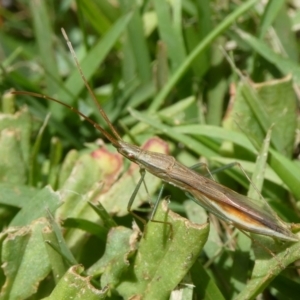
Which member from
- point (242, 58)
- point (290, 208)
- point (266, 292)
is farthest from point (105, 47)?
point (266, 292)

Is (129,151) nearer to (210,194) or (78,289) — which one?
(210,194)

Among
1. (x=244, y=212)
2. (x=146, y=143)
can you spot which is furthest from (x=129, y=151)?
(x=244, y=212)

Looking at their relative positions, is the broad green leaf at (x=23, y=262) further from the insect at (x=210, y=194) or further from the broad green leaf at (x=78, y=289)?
the insect at (x=210, y=194)

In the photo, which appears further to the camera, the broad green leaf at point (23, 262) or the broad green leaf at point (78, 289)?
the broad green leaf at point (23, 262)

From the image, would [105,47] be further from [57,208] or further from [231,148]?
[57,208]

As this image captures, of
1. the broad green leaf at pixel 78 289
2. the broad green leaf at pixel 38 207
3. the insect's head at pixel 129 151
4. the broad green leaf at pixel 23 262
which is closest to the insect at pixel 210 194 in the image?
the insect's head at pixel 129 151

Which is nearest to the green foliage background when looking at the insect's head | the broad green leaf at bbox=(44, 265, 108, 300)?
the broad green leaf at bbox=(44, 265, 108, 300)
